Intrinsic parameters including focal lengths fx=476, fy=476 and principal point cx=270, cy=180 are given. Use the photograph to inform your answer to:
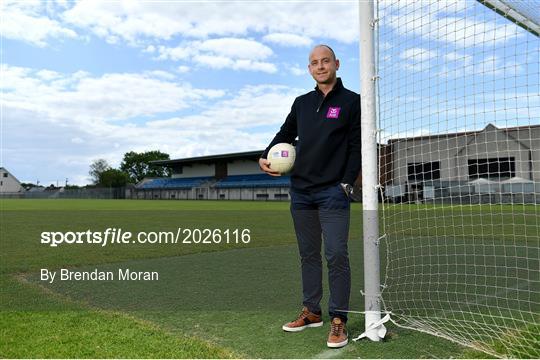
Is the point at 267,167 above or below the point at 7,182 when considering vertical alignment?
below

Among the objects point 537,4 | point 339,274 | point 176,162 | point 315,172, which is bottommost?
point 339,274

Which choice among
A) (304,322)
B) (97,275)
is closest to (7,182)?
(97,275)

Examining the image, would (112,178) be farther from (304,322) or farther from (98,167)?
(304,322)

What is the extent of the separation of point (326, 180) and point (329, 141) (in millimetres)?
318

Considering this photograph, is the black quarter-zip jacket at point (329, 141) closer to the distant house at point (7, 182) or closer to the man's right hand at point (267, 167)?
the man's right hand at point (267, 167)

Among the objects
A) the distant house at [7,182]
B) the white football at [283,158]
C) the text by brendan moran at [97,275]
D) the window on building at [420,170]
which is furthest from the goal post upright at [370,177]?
the distant house at [7,182]

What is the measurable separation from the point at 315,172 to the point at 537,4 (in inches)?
115

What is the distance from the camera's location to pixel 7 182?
10688 cm

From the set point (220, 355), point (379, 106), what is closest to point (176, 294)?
point (220, 355)

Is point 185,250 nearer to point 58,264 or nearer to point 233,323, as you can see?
point 58,264

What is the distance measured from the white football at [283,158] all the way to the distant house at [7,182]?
116148mm

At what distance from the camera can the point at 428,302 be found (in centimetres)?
513

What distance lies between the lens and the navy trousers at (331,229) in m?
3.80

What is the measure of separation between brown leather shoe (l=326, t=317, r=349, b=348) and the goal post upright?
0.22m
